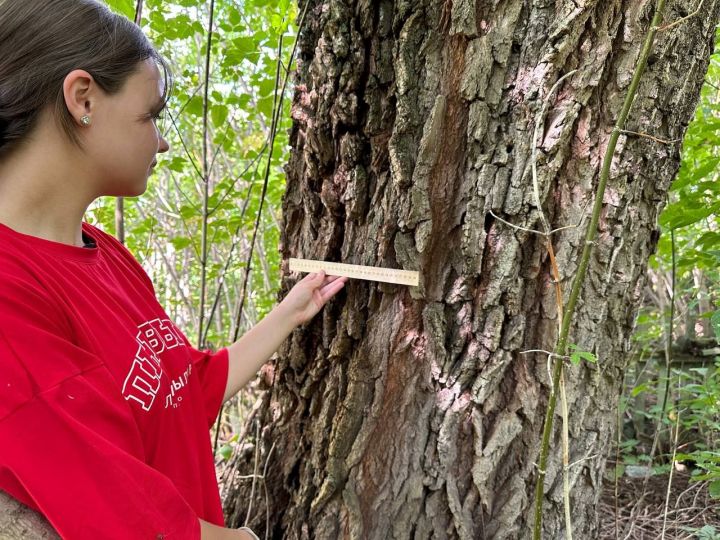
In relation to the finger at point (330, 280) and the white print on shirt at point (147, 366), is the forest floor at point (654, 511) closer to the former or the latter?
the finger at point (330, 280)

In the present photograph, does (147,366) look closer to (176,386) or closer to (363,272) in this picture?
(176,386)

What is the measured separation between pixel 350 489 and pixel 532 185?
0.91 metres

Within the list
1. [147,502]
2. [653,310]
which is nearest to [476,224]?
[147,502]

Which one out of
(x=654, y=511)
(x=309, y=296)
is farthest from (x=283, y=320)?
(x=654, y=511)

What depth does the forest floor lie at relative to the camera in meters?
2.19

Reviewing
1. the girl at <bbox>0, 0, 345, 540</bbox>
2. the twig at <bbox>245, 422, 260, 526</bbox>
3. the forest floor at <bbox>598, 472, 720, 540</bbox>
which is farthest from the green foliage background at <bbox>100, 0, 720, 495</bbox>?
the girl at <bbox>0, 0, 345, 540</bbox>

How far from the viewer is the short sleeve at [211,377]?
137 centimetres

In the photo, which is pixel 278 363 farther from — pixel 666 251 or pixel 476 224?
pixel 666 251

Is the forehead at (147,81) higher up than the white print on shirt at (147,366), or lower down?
higher up

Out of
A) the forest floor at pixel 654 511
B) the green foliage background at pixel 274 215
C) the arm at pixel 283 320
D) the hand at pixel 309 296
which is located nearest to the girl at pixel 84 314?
the arm at pixel 283 320

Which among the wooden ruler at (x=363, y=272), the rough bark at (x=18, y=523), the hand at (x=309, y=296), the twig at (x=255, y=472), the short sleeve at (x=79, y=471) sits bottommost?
the twig at (x=255, y=472)

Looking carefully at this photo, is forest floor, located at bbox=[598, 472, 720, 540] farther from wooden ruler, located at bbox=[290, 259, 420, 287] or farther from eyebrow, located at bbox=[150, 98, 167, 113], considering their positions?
eyebrow, located at bbox=[150, 98, 167, 113]

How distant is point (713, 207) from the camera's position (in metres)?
1.75

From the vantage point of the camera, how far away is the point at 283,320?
58.1 inches
